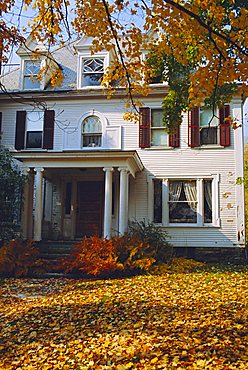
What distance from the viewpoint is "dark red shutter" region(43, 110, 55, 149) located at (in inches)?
534

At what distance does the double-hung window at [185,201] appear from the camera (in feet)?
41.4

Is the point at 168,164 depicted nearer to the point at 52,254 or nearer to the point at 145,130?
the point at 145,130

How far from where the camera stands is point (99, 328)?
187 inches

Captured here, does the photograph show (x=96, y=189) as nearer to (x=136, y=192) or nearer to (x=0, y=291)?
(x=136, y=192)

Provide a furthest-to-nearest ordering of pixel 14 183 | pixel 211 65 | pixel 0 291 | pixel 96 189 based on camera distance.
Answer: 1. pixel 96 189
2. pixel 14 183
3. pixel 0 291
4. pixel 211 65

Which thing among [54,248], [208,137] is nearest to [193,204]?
[208,137]

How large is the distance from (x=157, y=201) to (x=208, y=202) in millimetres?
1813

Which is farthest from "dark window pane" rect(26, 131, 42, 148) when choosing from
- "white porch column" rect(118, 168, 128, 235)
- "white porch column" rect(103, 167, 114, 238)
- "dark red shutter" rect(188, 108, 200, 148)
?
"dark red shutter" rect(188, 108, 200, 148)

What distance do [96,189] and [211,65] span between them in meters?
10.3

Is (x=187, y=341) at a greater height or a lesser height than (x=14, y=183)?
lesser

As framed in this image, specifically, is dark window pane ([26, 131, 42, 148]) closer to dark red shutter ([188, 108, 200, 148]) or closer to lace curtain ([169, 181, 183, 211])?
lace curtain ([169, 181, 183, 211])

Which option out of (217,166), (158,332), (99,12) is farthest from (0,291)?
(217,166)

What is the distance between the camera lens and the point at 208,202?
12.7 m

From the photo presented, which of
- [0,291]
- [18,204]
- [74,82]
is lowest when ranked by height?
[0,291]
